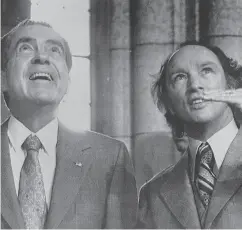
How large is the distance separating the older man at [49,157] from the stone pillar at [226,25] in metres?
1.20

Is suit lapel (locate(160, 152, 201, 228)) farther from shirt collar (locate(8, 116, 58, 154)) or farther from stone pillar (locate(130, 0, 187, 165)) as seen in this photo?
shirt collar (locate(8, 116, 58, 154))

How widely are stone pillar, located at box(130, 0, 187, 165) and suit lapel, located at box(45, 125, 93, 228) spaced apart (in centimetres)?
44

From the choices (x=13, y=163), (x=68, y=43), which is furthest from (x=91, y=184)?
(x=68, y=43)

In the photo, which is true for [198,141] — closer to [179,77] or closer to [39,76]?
[179,77]

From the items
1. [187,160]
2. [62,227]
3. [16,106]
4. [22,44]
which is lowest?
[62,227]

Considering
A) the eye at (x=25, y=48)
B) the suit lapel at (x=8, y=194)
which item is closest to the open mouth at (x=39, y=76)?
the eye at (x=25, y=48)

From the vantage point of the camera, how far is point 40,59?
6789 millimetres

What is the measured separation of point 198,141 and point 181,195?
18.5 inches

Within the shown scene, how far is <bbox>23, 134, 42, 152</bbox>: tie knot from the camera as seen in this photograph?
6750mm

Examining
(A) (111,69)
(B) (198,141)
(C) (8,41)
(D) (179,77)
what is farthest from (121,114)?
(C) (8,41)

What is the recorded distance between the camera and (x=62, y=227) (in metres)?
6.62

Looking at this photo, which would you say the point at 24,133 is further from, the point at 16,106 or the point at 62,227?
the point at 62,227

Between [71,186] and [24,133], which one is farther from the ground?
A: [24,133]

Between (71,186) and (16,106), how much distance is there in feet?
2.62
